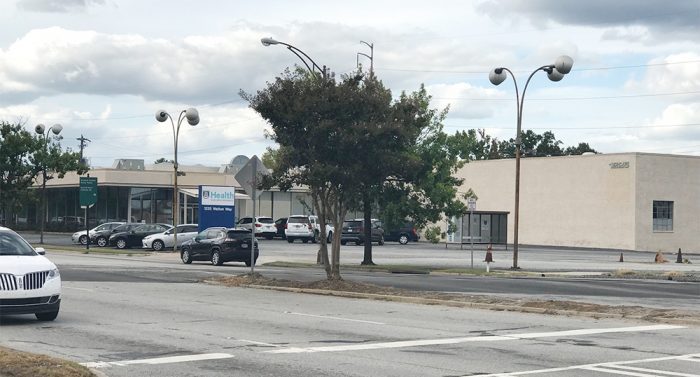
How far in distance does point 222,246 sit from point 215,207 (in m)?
13.4

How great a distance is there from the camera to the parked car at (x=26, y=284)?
15023 mm

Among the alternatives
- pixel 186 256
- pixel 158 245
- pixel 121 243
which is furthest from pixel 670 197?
pixel 186 256

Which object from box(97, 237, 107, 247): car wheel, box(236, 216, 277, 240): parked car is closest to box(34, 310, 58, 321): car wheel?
box(97, 237, 107, 247): car wheel

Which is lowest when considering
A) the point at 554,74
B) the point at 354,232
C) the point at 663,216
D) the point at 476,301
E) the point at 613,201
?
the point at 476,301

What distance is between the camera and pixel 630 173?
6794 centimetres

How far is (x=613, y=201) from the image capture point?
68.8 meters

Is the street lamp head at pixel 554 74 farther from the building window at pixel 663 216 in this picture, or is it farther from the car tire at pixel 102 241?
the building window at pixel 663 216

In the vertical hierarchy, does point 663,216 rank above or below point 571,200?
below

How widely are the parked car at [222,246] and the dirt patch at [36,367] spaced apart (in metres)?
26.0

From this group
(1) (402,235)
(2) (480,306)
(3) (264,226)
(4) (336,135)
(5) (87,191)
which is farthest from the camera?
(1) (402,235)

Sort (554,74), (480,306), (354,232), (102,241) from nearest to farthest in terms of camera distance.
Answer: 1. (480,306)
2. (554,74)
3. (102,241)
4. (354,232)

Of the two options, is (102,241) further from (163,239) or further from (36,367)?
(36,367)

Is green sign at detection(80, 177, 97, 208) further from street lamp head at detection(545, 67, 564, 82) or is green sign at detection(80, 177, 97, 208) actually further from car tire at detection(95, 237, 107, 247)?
street lamp head at detection(545, 67, 564, 82)

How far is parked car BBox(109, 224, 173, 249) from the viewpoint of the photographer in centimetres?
5453
